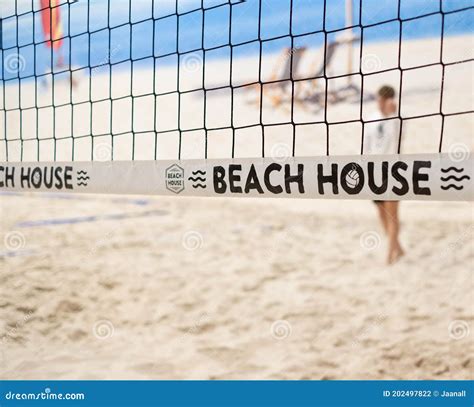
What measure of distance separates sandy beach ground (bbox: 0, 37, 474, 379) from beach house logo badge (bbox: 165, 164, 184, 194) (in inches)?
38.6

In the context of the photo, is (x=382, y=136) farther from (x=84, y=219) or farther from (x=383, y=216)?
(x=84, y=219)

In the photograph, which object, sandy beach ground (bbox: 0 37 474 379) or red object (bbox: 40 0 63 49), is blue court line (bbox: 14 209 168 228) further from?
red object (bbox: 40 0 63 49)

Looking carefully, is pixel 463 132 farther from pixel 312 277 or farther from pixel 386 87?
pixel 312 277

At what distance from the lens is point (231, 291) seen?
4090 mm

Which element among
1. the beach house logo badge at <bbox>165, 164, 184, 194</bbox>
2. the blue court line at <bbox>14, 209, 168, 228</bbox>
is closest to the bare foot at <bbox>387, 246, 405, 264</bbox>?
the beach house logo badge at <bbox>165, 164, 184, 194</bbox>

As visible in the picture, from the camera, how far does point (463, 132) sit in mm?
9609

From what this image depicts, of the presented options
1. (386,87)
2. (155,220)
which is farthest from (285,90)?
(386,87)

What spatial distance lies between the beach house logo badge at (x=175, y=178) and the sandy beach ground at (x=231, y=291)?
3.22ft

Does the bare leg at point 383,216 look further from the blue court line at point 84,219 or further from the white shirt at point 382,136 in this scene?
the blue court line at point 84,219

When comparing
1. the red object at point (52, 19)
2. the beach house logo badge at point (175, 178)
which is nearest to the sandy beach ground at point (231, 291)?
the red object at point (52, 19)

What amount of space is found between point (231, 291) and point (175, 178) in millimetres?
1674

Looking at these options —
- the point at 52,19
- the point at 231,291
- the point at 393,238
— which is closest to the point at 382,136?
the point at 393,238

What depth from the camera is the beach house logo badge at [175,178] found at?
2549mm

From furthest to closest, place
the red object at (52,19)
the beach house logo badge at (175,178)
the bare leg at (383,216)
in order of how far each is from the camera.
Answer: the bare leg at (383,216) < the red object at (52,19) < the beach house logo badge at (175,178)
